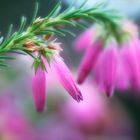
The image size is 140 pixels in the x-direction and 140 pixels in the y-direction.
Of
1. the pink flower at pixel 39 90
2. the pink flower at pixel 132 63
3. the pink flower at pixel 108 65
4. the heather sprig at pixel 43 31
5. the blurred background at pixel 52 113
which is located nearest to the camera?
the heather sprig at pixel 43 31

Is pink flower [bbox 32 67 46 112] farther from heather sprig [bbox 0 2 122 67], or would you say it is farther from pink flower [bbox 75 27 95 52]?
pink flower [bbox 75 27 95 52]

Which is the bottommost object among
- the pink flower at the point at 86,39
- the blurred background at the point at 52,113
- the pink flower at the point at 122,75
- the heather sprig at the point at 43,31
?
the blurred background at the point at 52,113

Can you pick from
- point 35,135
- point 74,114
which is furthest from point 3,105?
point 74,114

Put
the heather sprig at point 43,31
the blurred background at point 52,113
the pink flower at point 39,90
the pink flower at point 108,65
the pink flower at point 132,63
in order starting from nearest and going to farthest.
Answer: the heather sprig at point 43,31
the pink flower at point 39,90
the pink flower at point 108,65
the pink flower at point 132,63
the blurred background at point 52,113

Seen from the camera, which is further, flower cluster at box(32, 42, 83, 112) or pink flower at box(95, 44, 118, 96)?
pink flower at box(95, 44, 118, 96)

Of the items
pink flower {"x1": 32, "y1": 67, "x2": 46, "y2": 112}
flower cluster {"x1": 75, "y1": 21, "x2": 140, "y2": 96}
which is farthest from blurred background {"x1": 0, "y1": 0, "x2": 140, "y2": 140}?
pink flower {"x1": 32, "y1": 67, "x2": 46, "y2": 112}

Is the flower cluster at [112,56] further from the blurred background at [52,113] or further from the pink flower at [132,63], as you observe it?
the blurred background at [52,113]

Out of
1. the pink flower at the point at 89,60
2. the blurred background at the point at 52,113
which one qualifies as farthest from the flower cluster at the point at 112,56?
the blurred background at the point at 52,113
